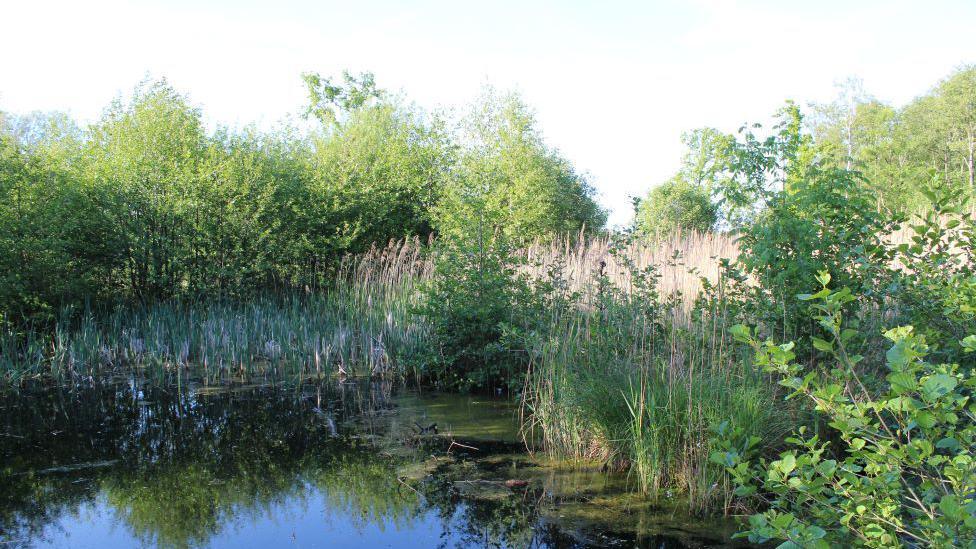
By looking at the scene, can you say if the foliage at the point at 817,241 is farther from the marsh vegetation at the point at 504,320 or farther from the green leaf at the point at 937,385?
the green leaf at the point at 937,385

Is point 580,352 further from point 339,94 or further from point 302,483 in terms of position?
point 339,94

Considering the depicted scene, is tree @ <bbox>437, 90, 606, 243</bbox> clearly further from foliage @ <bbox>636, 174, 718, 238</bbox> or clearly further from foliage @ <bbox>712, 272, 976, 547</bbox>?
foliage @ <bbox>712, 272, 976, 547</bbox>

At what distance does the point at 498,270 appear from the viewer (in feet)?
24.2

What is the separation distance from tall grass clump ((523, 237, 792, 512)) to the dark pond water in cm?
21

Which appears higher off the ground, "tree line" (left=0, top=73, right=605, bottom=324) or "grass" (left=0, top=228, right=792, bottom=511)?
"tree line" (left=0, top=73, right=605, bottom=324)

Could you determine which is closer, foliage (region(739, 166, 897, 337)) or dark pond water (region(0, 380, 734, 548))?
dark pond water (region(0, 380, 734, 548))

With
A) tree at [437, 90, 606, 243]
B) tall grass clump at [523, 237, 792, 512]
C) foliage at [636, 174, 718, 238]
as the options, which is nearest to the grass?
tall grass clump at [523, 237, 792, 512]

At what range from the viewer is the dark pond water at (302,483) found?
3863 mm

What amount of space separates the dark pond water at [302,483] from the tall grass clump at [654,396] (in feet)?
0.70

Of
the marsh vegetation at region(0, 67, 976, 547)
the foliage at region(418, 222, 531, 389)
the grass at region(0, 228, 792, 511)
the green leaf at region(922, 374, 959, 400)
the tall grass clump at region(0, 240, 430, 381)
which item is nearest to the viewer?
the green leaf at region(922, 374, 959, 400)

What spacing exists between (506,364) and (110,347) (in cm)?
531

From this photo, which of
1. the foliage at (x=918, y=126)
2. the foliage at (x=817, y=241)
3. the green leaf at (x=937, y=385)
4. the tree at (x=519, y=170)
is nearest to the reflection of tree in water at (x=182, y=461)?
the foliage at (x=817, y=241)

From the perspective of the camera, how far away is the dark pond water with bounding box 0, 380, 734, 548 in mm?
3863

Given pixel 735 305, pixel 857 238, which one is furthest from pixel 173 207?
pixel 857 238
